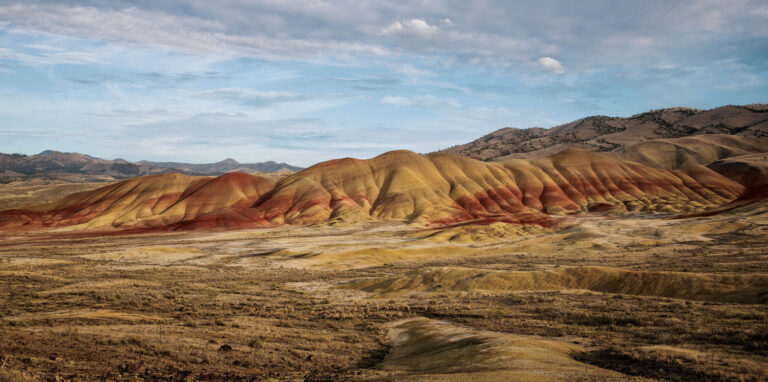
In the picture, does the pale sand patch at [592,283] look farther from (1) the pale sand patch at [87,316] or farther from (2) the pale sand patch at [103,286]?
(1) the pale sand patch at [87,316]

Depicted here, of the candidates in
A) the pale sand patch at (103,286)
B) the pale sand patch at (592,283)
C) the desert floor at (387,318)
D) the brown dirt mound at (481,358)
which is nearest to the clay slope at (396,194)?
the desert floor at (387,318)

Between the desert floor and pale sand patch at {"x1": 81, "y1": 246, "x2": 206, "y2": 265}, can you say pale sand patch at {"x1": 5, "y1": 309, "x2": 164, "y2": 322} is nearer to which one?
the desert floor

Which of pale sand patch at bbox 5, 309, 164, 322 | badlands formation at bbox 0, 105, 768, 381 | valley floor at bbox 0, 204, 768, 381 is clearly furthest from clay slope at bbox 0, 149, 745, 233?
pale sand patch at bbox 5, 309, 164, 322

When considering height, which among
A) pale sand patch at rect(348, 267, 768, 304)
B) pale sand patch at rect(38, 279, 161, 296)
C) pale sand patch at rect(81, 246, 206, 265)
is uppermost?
pale sand patch at rect(348, 267, 768, 304)

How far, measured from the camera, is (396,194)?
14238 centimetres

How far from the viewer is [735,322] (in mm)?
21984

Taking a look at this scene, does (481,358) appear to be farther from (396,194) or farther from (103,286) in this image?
(396,194)

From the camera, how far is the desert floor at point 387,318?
635 inches

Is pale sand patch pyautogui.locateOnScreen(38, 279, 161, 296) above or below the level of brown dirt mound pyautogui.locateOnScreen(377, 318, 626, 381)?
below

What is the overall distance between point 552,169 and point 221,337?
160199 mm

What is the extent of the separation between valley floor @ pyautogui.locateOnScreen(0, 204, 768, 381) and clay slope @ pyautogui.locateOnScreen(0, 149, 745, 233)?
69.3 metres

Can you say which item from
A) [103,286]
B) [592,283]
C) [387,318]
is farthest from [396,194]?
[387,318]

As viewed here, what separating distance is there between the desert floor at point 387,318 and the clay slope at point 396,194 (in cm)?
6866

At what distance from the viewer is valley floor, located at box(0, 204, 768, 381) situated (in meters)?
16.1
